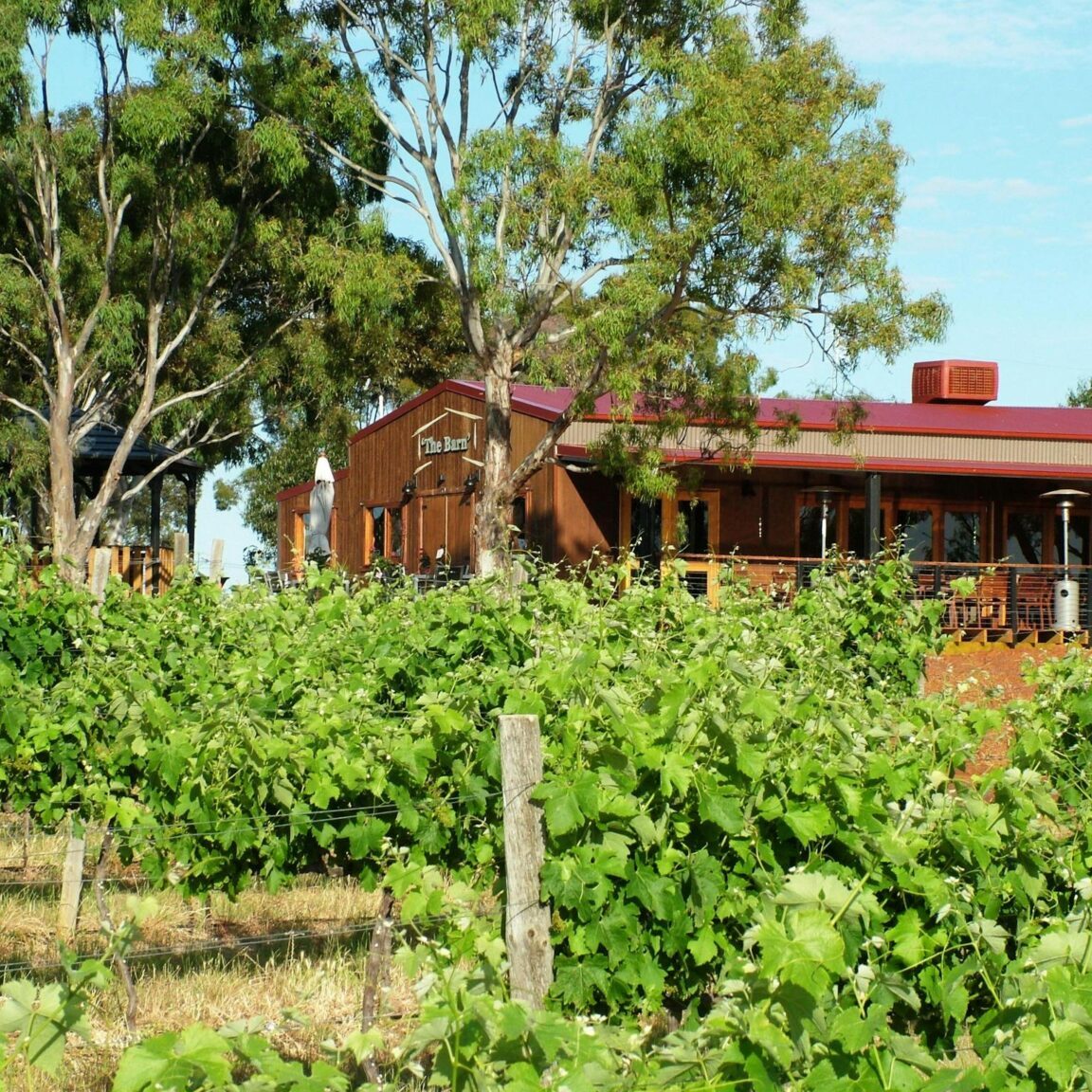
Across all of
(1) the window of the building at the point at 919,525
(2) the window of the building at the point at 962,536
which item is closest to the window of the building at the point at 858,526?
(1) the window of the building at the point at 919,525

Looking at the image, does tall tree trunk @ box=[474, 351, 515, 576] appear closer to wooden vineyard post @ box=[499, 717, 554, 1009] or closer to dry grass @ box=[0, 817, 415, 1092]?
dry grass @ box=[0, 817, 415, 1092]

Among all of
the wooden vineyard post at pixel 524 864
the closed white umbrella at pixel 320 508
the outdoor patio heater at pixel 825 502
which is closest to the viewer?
the wooden vineyard post at pixel 524 864

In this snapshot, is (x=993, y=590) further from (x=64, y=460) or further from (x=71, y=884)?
(x=71, y=884)

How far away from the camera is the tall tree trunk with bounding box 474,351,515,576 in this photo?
78.6 ft

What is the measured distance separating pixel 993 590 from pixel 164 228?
18054mm

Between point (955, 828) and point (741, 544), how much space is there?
68.3 ft

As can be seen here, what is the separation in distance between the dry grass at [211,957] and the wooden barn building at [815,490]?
1432cm

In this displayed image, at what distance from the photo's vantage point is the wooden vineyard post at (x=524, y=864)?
4.05 m

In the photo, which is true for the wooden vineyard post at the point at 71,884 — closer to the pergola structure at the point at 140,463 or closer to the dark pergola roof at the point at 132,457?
the pergola structure at the point at 140,463

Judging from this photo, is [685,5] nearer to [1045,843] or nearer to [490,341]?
[490,341]

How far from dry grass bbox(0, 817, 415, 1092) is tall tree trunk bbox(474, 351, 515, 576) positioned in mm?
14695

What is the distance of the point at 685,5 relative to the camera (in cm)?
2633

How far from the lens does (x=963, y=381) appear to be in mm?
28625

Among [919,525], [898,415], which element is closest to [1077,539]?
[919,525]
